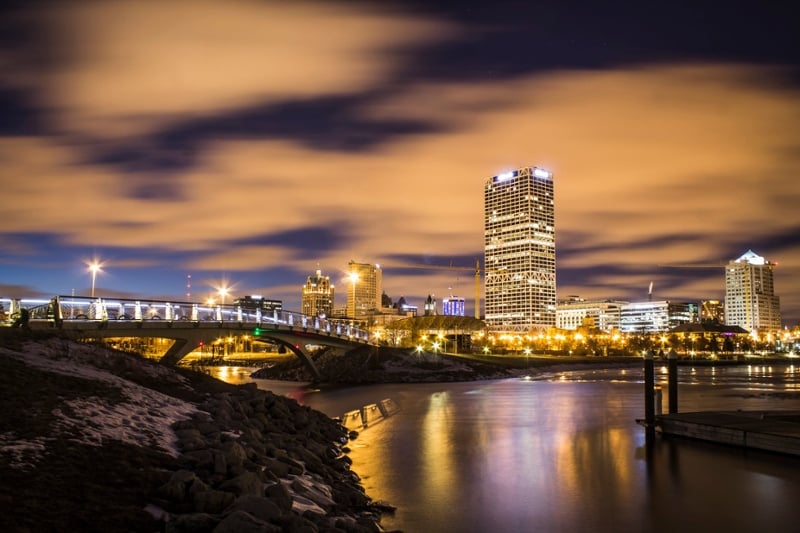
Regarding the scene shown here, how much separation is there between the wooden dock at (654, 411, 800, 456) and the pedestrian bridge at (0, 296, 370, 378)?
31.3 meters

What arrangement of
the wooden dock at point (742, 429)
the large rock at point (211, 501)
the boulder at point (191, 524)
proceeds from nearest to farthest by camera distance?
the boulder at point (191, 524) → the large rock at point (211, 501) → the wooden dock at point (742, 429)

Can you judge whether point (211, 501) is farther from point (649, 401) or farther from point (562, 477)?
point (649, 401)

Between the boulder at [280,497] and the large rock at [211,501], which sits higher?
the large rock at [211,501]

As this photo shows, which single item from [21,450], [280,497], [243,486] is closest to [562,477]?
[280,497]

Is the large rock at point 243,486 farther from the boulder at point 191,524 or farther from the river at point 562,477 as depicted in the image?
the river at point 562,477

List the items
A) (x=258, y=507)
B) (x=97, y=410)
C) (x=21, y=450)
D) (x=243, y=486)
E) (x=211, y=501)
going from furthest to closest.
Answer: (x=97, y=410), (x=243, y=486), (x=21, y=450), (x=211, y=501), (x=258, y=507)

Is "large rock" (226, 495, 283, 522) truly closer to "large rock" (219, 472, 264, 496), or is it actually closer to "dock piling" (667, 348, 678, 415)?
"large rock" (219, 472, 264, 496)

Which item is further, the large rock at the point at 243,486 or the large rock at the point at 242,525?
the large rock at the point at 243,486

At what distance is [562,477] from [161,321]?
33.2m

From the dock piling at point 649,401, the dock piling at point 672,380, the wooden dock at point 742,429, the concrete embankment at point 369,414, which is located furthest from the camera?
the concrete embankment at point 369,414

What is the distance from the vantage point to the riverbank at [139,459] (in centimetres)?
1251

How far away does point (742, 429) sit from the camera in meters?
31.4

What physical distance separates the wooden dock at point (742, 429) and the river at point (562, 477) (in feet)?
1.67

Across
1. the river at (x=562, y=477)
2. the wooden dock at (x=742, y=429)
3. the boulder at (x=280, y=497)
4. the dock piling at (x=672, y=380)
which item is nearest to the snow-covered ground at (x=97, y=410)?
the boulder at (x=280, y=497)
